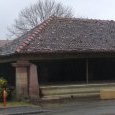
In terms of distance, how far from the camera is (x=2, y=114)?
2052 cm

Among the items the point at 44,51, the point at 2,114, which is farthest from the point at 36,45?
the point at 2,114

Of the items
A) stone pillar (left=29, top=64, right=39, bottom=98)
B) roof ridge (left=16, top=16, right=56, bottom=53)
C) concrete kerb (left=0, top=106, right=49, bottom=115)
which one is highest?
roof ridge (left=16, top=16, right=56, bottom=53)

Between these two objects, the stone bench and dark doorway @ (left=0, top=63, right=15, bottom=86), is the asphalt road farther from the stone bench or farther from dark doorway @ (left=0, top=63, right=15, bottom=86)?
dark doorway @ (left=0, top=63, right=15, bottom=86)

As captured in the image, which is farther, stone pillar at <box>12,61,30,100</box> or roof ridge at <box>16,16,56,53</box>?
stone pillar at <box>12,61,30,100</box>

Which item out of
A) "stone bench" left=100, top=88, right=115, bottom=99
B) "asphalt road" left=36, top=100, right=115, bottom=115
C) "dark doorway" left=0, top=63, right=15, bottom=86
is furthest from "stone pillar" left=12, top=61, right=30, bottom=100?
"stone bench" left=100, top=88, right=115, bottom=99

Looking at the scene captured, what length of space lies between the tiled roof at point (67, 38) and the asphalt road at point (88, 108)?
9.84ft

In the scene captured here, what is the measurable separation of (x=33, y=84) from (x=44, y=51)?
186cm

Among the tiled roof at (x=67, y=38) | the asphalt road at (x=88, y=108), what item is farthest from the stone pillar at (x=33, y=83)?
the asphalt road at (x=88, y=108)

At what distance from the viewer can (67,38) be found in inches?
1072

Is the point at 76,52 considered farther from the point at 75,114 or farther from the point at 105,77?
the point at 75,114

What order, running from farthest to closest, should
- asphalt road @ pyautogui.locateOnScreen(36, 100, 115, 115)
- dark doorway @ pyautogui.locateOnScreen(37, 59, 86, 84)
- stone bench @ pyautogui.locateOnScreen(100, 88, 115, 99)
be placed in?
1. dark doorway @ pyautogui.locateOnScreen(37, 59, 86, 84)
2. stone bench @ pyautogui.locateOnScreen(100, 88, 115, 99)
3. asphalt road @ pyautogui.locateOnScreen(36, 100, 115, 115)

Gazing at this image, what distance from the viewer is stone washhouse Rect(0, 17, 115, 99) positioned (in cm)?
2534

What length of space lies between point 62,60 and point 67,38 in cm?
135

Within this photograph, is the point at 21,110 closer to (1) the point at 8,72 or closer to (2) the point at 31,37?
(2) the point at 31,37
